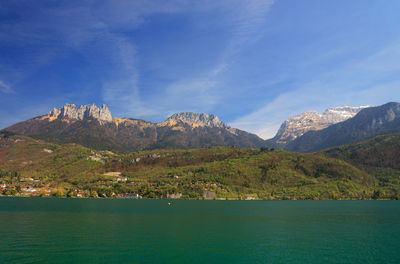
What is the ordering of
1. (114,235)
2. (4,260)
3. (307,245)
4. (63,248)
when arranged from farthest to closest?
(114,235)
(307,245)
(63,248)
(4,260)

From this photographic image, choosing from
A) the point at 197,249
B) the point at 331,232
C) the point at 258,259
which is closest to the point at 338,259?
the point at 258,259

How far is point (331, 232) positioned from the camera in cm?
7112

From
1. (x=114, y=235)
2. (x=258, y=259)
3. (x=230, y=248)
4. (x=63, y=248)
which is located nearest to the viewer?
(x=258, y=259)

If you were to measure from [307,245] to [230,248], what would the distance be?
16.0 meters

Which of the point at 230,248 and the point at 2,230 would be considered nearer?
the point at 230,248

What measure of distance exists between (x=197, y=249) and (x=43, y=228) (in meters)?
41.1

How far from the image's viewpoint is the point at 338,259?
45250mm

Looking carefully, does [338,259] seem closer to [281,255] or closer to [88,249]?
[281,255]

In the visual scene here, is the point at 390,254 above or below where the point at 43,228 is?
below

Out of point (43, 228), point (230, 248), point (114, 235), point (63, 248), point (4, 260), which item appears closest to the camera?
point (4, 260)

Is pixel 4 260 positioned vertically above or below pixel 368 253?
above

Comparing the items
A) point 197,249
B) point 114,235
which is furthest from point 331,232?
point 114,235

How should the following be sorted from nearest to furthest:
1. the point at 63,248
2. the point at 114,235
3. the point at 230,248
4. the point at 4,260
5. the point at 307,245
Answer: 1. the point at 4,260
2. the point at 63,248
3. the point at 230,248
4. the point at 307,245
5. the point at 114,235

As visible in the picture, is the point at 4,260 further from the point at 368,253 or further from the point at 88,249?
the point at 368,253
